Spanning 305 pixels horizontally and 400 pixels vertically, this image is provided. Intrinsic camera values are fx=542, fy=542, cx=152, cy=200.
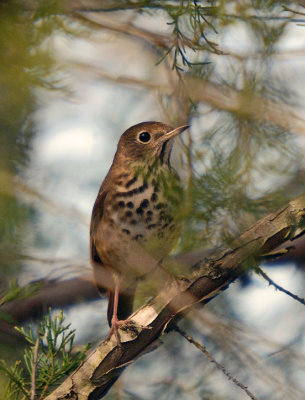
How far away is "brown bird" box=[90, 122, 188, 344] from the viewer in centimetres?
310

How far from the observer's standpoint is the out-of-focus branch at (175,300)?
2135 millimetres

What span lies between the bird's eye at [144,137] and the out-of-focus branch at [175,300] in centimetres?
136

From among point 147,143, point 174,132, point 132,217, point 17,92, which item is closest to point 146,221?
point 132,217

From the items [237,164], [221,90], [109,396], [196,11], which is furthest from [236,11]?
[109,396]

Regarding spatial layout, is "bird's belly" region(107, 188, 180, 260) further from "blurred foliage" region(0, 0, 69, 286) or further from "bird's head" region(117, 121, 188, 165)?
"blurred foliage" region(0, 0, 69, 286)

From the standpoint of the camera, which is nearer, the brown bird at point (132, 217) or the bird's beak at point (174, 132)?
the bird's beak at point (174, 132)

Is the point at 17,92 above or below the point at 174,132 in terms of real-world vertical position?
below

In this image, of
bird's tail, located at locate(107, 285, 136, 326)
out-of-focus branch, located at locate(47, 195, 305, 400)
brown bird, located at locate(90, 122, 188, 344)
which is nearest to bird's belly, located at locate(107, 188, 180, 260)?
brown bird, located at locate(90, 122, 188, 344)

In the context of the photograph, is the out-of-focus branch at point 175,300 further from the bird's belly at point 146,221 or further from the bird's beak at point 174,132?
the bird's beak at point 174,132

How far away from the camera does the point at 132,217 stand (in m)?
3.18

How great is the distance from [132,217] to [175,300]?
919 mm

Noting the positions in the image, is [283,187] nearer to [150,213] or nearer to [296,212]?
[296,212]

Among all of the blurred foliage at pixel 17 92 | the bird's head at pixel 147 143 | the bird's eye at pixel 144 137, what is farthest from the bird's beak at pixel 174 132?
the blurred foliage at pixel 17 92

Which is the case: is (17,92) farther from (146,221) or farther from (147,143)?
(147,143)
